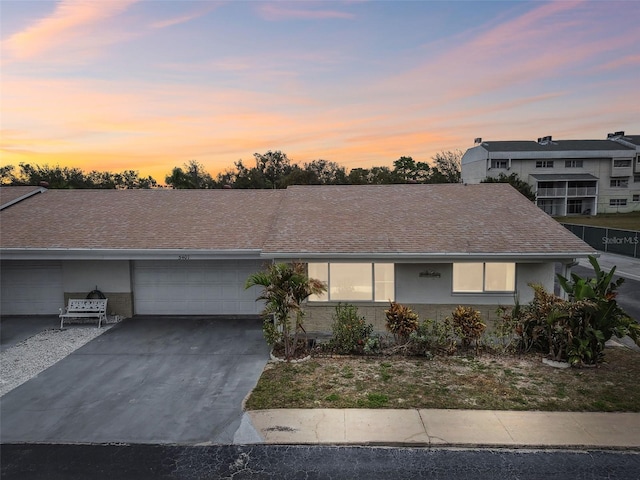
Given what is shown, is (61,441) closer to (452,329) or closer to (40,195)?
(452,329)

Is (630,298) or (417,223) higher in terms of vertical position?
(417,223)

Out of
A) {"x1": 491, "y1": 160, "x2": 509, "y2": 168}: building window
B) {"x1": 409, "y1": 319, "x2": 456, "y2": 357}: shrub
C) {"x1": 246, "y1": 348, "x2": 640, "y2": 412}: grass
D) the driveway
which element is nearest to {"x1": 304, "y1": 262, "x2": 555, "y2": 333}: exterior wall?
{"x1": 409, "y1": 319, "x2": 456, "y2": 357}: shrub

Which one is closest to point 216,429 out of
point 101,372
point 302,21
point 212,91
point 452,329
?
point 101,372

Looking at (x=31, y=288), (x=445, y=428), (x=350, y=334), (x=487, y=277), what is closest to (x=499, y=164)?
(x=487, y=277)

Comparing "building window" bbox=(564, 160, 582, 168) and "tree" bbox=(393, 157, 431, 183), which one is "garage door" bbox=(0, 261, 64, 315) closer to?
"building window" bbox=(564, 160, 582, 168)

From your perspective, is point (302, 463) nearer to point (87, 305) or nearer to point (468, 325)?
point (468, 325)

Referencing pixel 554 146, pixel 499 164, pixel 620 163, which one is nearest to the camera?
pixel 499 164

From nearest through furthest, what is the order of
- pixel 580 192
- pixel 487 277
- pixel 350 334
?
1. pixel 350 334
2. pixel 487 277
3. pixel 580 192
